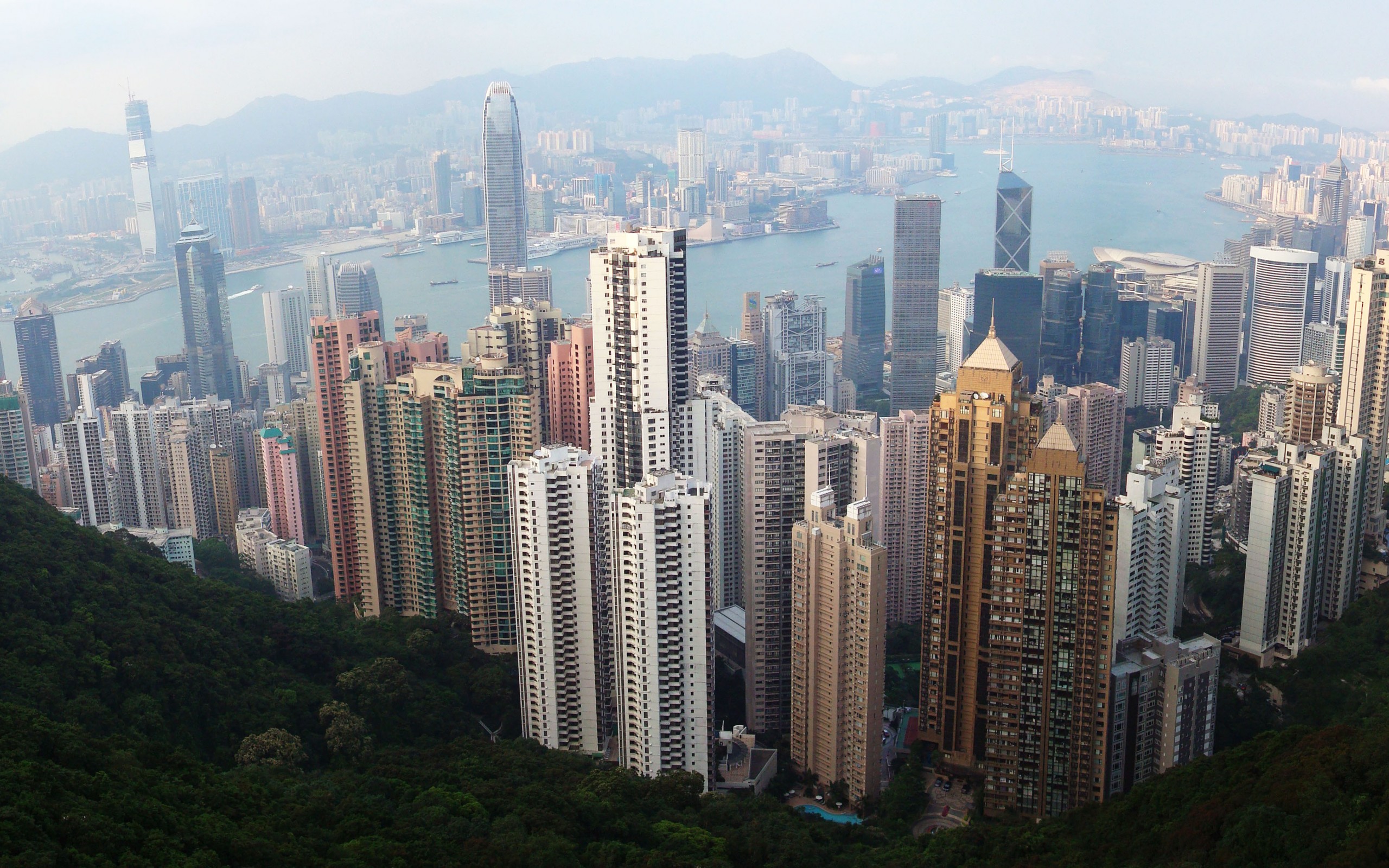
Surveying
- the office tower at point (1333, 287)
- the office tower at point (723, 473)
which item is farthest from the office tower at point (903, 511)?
the office tower at point (1333, 287)

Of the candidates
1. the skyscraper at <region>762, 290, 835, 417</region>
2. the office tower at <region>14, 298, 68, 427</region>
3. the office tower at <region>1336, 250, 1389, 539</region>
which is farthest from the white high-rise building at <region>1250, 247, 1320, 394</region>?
the office tower at <region>14, 298, 68, 427</region>

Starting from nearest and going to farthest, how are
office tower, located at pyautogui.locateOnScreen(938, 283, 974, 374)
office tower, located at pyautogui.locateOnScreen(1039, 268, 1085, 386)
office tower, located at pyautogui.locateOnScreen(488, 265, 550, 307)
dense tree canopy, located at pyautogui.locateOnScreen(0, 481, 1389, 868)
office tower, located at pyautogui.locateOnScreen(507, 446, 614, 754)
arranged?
dense tree canopy, located at pyautogui.locateOnScreen(0, 481, 1389, 868) < office tower, located at pyautogui.locateOnScreen(507, 446, 614, 754) < office tower, located at pyautogui.locateOnScreen(488, 265, 550, 307) < office tower, located at pyautogui.locateOnScreen(938, 283, 974, 374) < office tower, located at pyautogui.locateOnScreen(1039, 268, 1085, 386)

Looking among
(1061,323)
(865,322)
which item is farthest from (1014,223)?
(865,322)

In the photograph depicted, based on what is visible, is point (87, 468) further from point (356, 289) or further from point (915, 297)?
point (915, 297)

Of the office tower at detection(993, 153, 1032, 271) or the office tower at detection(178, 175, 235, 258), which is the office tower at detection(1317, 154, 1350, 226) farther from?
the office tower at detection(178, 175, 235, 258)

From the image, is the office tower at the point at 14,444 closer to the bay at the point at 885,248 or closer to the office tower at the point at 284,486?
the office tower at the point at 284,486
